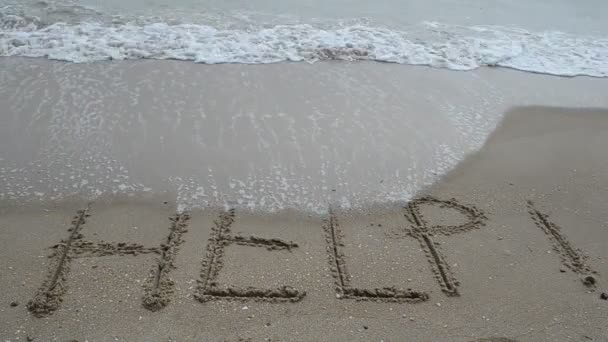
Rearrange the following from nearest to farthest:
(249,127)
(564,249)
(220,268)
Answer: (220,268) < (564,249) < (249,127)

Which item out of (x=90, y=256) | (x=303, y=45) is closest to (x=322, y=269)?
(x=90, y=256)

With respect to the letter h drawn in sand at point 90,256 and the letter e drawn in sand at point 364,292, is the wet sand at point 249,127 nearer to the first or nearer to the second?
the letter h drawn in sand at point 90,256

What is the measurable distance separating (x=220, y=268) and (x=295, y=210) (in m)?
0.71

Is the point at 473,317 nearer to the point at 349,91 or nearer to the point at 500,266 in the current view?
the point at 500,266

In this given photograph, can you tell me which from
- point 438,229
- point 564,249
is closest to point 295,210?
point 438,229

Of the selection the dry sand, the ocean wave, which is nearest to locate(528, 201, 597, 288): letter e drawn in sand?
the dry sand

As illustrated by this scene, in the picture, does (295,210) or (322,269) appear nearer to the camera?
(322,269)

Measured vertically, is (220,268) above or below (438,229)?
below

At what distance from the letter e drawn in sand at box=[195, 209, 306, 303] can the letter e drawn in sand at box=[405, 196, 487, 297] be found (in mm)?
779

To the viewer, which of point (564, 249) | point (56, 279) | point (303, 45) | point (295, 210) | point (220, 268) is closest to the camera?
point (56, 279)

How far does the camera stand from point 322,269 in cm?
296

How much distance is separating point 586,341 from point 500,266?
588 millimetres

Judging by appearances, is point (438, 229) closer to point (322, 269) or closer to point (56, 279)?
point (322, 269)

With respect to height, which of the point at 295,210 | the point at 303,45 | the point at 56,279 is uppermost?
the point at 303,45
